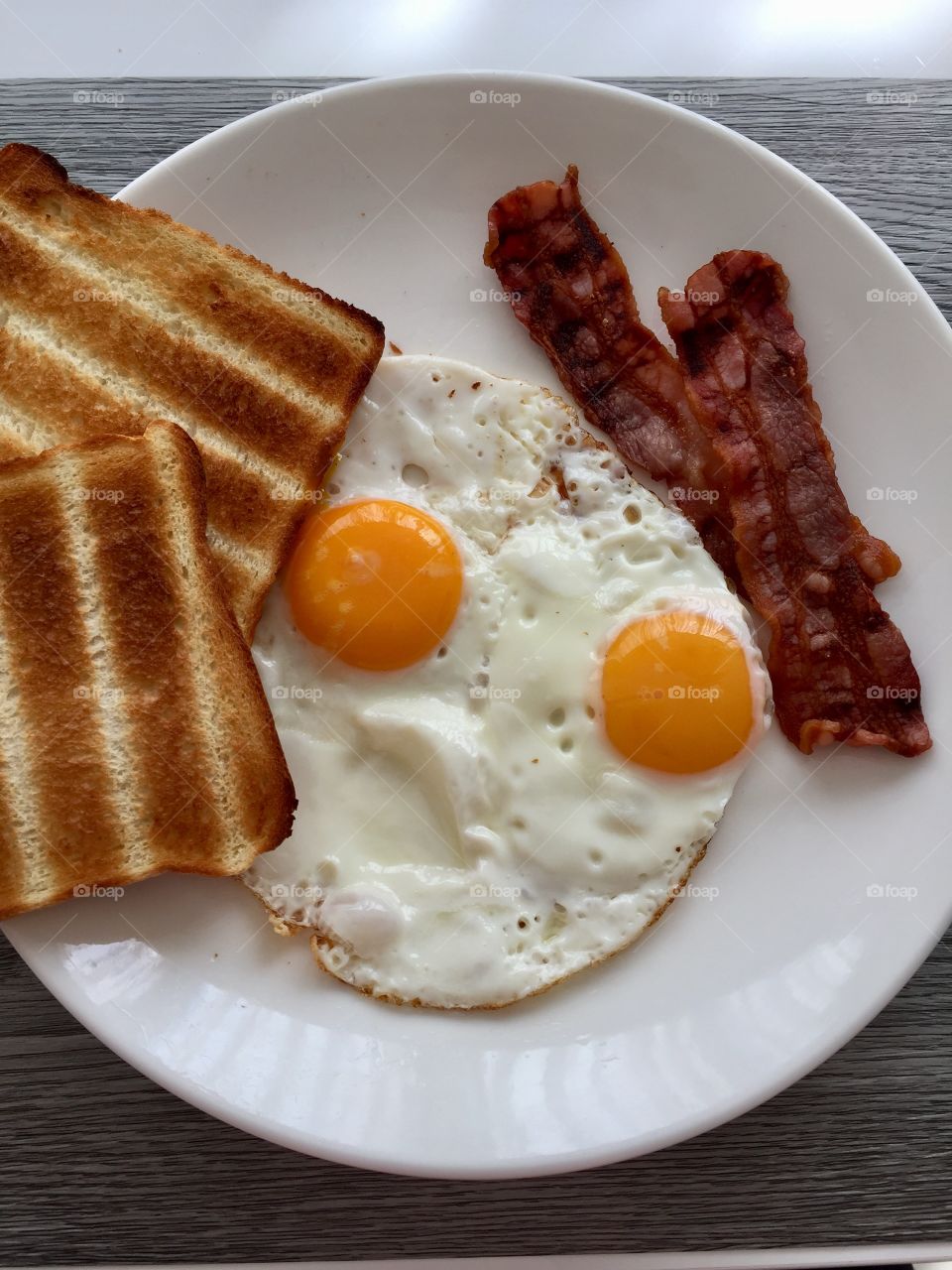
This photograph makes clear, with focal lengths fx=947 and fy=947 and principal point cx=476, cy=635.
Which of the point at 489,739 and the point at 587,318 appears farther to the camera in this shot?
the point at 587,318

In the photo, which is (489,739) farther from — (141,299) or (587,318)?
(141,299)

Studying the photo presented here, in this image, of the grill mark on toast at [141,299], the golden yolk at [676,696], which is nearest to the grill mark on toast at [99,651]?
the grill mark on toast at [141,299]

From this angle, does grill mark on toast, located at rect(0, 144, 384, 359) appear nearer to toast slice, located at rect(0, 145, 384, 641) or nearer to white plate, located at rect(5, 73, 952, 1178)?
toast slice, located at rect(0, 145, 384, 641)

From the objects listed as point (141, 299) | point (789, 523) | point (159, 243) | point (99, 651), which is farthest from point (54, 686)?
point (789, 523)

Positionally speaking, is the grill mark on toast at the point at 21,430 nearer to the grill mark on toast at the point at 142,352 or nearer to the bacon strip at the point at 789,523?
the grill mark on toast at the point at 142,352

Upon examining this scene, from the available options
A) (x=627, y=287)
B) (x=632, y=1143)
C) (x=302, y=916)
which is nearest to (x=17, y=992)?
(x=302, y=916)

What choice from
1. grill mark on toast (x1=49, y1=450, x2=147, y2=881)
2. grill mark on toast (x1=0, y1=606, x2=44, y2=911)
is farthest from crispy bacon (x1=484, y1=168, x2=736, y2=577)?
grill mark on toast (x1=0, y1=606, x2=44, y2=911)

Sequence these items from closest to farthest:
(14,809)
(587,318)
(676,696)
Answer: (14,809)
(676,696)
(587,318)
